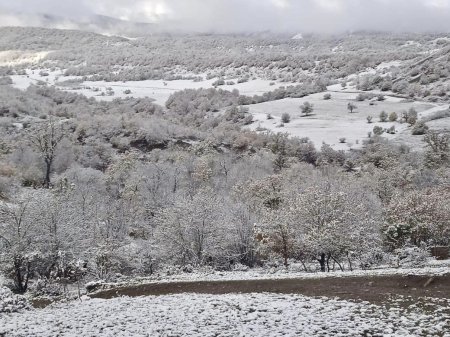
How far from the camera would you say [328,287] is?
19.0m

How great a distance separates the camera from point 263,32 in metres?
194

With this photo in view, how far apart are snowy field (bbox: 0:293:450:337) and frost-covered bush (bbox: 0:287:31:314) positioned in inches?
20.9

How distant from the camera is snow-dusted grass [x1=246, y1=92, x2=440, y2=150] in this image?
78.4 metres

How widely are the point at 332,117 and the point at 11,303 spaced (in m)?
74.5

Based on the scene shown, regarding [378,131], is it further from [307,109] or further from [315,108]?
[315,108]

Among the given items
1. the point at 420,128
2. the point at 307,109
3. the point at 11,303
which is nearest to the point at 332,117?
the point at 307,109

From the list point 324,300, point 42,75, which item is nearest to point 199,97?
point 42,75

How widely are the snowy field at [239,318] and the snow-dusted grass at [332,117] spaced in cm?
6020

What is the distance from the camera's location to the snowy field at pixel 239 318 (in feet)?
45.0

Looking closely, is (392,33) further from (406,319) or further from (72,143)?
(406,319)

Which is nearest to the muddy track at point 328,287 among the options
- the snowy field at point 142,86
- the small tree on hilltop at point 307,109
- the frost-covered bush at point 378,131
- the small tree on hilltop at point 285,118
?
the frost-covered bush at point 378,131

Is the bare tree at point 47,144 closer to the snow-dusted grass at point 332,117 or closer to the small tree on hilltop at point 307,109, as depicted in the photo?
the snow-dusted grass at point 332,117

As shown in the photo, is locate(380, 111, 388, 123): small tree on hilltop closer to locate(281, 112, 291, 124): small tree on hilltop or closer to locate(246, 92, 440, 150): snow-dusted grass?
locate(246, 92, 440, 150): snow-dusted grass

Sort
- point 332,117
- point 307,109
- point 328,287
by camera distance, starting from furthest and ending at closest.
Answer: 1. point 307,109
2. point 332,117
3. point 328,287
